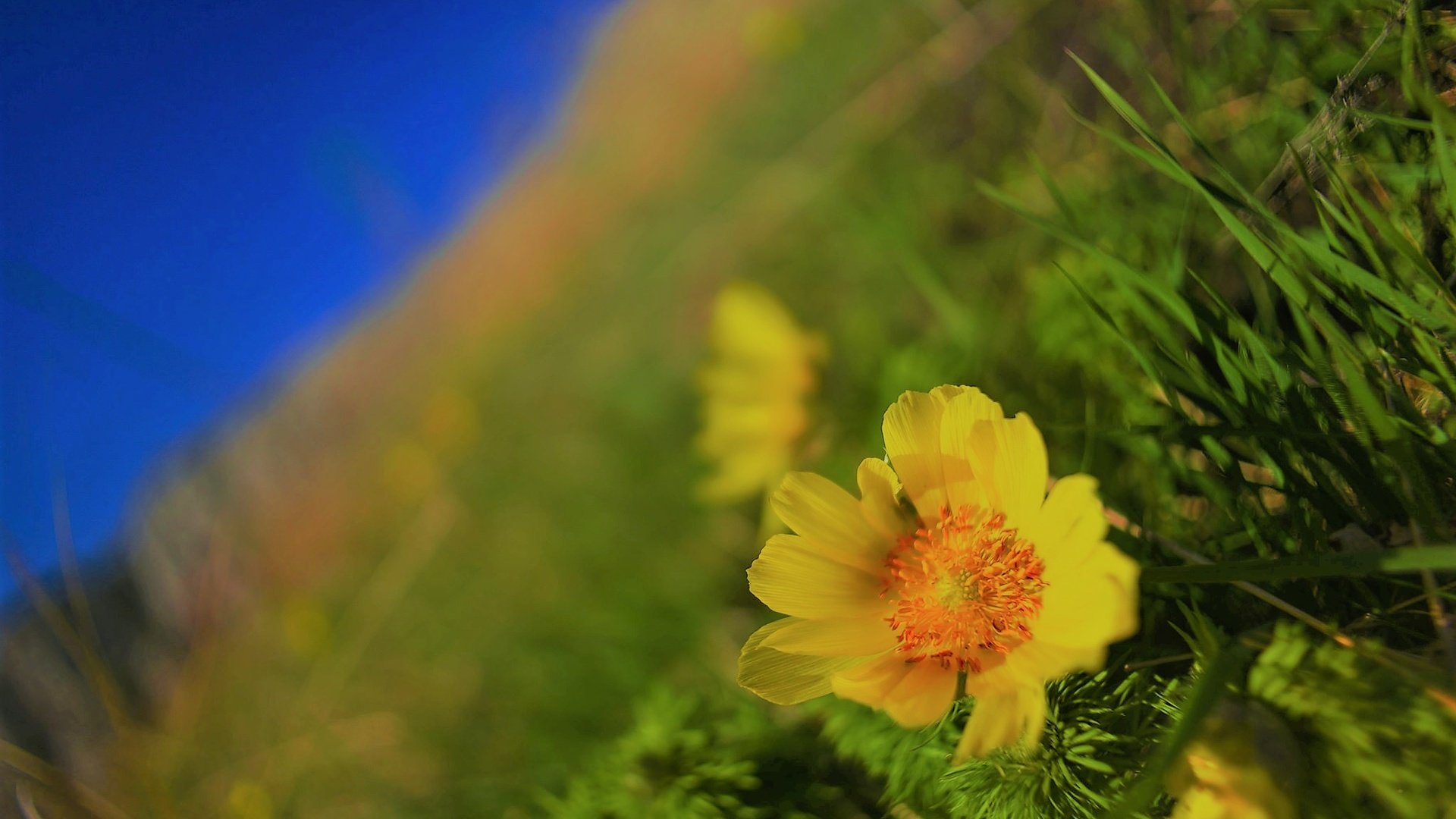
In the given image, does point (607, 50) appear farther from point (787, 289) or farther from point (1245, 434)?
point (1245, 434)

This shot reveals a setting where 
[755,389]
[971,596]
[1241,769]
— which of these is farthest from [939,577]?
[755,389]

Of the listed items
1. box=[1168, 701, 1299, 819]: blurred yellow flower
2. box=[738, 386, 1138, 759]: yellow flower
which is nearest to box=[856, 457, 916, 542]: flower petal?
box=[738, 386, 1138, 759]: yellow flower

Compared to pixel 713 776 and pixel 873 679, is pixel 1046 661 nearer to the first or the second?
pixel 873 679

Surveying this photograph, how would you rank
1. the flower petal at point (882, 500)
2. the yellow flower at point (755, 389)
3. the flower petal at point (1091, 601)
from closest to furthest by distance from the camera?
the flower petal at point (1091, 601) → the flower petal at point (882, 500) → the yellow flower at point (755, 389)

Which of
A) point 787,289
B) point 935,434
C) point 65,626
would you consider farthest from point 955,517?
point 787,289

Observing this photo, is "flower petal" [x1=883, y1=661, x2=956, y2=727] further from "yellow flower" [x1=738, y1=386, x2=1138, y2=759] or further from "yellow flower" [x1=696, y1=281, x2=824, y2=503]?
"yellow flower" [x1=696, y1=281, x2=824, y2=503]

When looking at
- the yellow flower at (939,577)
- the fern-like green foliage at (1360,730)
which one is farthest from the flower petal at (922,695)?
the fern-like green foliage at (1360,730)

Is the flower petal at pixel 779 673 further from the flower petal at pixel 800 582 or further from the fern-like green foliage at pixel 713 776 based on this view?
the fern-like green foliage at pixel 713 776
